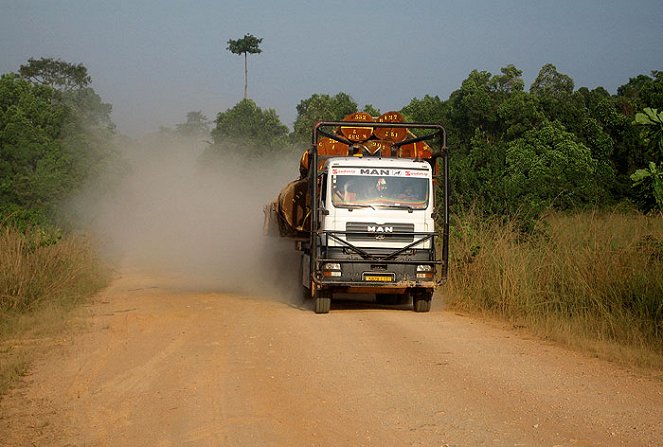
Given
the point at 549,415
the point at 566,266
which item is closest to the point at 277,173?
the point at 566,266

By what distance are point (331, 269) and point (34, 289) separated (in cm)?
522

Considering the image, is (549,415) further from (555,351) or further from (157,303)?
(157,303)

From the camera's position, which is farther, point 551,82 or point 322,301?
point 551,82

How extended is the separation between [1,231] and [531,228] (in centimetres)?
1037

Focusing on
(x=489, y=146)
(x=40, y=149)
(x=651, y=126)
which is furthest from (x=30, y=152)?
(x=651, y=126)

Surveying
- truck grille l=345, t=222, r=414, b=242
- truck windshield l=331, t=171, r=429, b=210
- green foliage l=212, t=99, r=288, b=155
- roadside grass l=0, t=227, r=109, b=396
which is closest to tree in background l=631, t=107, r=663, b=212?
truck grille l=345, t=222, r=414, b=242

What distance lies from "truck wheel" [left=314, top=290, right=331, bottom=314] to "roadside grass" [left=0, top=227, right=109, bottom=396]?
425 cm

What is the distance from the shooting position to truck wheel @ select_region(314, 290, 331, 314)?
14.8 m

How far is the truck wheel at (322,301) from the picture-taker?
48.5 ft

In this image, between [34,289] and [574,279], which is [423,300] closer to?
[574,279]

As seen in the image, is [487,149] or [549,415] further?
[487,149]

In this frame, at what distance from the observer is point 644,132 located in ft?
31.8

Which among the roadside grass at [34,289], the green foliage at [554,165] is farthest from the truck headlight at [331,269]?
the green foliage at [554,165]

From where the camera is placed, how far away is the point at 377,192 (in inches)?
593
